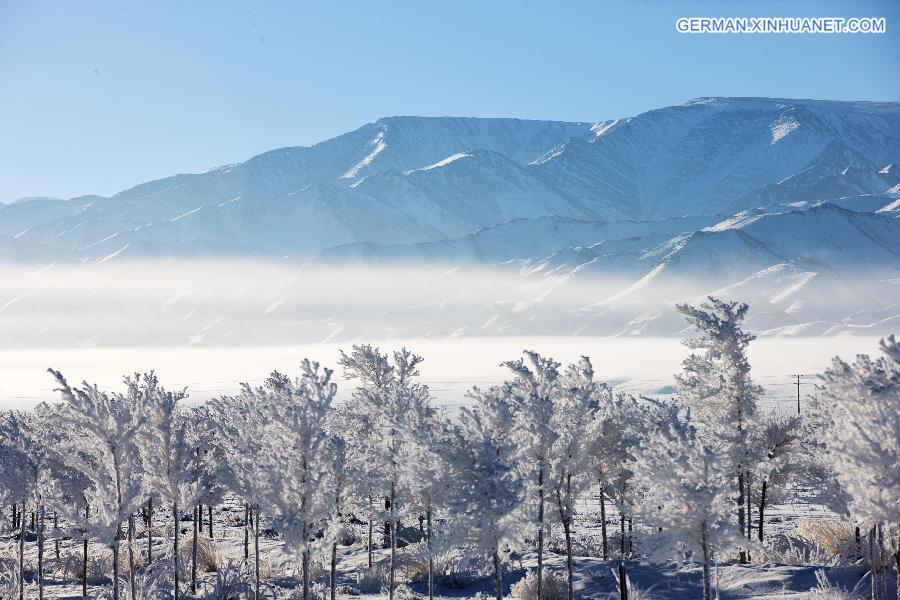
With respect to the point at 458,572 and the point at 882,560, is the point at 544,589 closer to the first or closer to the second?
the point at 458,572

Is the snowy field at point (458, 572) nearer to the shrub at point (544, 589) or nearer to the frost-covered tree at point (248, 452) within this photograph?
the shrub at point (544, 589)

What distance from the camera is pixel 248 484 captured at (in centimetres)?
2317

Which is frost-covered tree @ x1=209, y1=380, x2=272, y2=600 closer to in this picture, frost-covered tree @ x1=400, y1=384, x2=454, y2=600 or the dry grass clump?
frost-covered tree @ x1=400, y1=384, x2=454, y2=600

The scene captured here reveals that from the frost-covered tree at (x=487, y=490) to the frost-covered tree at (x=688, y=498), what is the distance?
3.21m

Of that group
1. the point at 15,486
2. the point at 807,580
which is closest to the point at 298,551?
the point at 15,486

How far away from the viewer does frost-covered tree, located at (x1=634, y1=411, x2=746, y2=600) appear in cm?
1888

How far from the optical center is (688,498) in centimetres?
1894

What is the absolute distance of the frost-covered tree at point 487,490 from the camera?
66.3 ft

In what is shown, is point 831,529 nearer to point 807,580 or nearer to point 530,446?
point 807,580

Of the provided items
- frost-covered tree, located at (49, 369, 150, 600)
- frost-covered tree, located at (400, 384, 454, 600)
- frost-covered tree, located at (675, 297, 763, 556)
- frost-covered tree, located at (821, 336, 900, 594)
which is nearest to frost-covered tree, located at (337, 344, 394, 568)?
frost-covered tree, located at (400, 384, 454, 600)

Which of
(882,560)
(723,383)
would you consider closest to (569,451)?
(723,383)

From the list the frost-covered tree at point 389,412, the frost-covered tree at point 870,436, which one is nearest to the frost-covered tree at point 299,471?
the frost-covered tree at point 389,412

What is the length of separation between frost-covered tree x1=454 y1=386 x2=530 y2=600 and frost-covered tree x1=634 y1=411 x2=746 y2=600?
321cm

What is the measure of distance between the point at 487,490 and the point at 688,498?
499 cm
